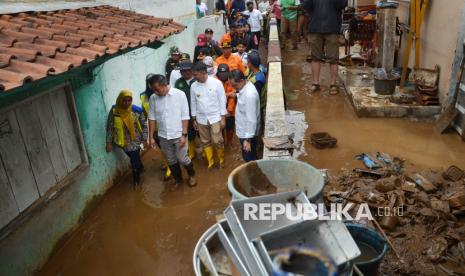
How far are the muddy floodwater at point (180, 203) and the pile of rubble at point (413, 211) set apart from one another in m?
0.58

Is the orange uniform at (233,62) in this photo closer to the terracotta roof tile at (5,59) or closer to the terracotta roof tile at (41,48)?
the terracotta roof tile at (41,48)

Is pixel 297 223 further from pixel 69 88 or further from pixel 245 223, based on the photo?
pixel 69 88

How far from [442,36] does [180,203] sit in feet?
18.1

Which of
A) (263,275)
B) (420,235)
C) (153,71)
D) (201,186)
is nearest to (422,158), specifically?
(420,235)

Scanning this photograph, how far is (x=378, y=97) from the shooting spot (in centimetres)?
722

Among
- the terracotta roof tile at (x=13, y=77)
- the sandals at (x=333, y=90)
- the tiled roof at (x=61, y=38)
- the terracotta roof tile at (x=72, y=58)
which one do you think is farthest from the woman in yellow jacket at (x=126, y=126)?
the sandals at (x=333, y=90)

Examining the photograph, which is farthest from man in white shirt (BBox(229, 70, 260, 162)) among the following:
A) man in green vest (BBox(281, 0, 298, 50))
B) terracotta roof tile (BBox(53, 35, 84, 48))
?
man in green vest (BBox(281, 0, 298, 50))

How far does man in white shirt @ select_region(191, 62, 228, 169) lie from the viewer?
6.45m

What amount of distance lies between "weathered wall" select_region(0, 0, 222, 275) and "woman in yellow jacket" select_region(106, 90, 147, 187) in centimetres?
27

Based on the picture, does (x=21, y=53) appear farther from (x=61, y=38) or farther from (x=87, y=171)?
(x=87, y=171)

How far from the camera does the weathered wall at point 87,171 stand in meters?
4.55

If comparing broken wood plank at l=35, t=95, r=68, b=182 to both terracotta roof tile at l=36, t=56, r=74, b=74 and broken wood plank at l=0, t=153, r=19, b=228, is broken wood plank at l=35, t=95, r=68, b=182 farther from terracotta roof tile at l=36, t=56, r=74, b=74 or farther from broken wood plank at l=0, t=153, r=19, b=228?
terracotta roof tile at l=36, t=56, r=74, b=74

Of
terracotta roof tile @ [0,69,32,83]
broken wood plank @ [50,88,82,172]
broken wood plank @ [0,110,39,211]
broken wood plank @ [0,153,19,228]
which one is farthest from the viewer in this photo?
broken wood plank @ [50,88,82,172]

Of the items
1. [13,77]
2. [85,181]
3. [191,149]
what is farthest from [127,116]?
[13,77]
